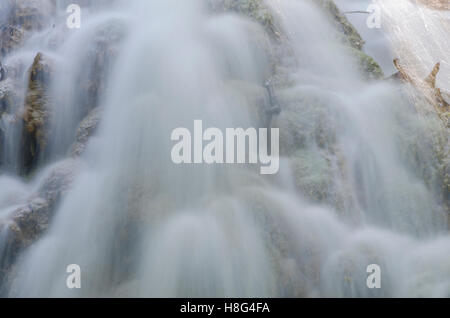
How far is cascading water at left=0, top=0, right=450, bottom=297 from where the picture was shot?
14.3 feet

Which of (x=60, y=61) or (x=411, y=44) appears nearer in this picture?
(x=60, y=61)

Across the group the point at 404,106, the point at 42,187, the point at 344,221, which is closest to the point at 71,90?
the point at 42,187

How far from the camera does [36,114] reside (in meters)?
6.41

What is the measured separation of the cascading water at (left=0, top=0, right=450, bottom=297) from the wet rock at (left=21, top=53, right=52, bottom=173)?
0.55ft

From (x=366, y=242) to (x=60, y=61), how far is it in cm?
540

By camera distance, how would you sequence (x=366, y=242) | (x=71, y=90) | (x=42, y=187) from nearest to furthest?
(x=366, y=242), (x=42, y=187), (x=71, y=90)

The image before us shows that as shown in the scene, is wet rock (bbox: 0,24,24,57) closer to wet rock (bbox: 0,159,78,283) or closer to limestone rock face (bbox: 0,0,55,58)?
limestone rock face (bbox: 0,0,55,58)

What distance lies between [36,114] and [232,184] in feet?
11.1

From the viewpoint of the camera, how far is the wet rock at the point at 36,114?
6195 mm

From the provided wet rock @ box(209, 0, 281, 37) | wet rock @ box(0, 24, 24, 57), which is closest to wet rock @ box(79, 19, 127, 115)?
wet rock @ box(209, 0, 281, 37)

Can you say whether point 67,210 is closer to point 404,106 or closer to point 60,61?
point 60,61

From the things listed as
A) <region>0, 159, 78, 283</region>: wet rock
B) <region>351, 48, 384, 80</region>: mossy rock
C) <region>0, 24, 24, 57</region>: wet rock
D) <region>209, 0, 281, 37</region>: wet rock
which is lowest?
<region>0, 159, 78, 283</region>: wet rock

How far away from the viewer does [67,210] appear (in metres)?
5.16

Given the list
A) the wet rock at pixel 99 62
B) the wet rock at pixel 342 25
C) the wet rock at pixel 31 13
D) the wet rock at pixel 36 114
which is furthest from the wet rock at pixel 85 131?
the wet rock at pixel 342 25
